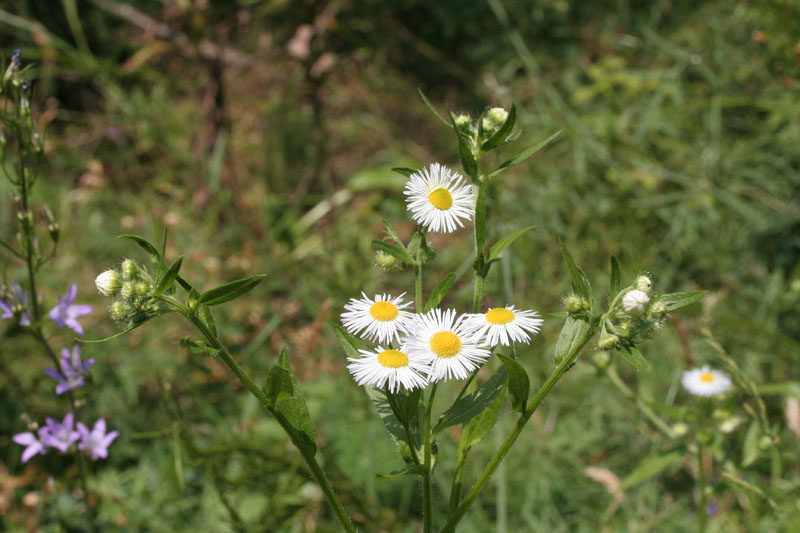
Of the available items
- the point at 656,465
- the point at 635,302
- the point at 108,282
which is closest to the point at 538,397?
the point at 635,302

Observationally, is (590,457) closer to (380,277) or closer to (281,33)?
(380,277)

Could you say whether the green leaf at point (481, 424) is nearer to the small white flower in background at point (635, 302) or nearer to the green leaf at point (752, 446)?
the small white flower in background at point (635, 302)

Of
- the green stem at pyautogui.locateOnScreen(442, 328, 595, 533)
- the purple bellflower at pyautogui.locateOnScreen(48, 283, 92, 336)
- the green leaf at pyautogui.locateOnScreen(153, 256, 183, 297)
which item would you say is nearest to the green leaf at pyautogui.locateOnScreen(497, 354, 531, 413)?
the green stem at pyautogui.locateOnScreen(442, 328, 595, 533)

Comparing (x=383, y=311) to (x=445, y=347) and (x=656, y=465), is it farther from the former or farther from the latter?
(x=656, y=465)

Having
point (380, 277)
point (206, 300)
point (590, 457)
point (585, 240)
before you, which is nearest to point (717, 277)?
point (585, 240)

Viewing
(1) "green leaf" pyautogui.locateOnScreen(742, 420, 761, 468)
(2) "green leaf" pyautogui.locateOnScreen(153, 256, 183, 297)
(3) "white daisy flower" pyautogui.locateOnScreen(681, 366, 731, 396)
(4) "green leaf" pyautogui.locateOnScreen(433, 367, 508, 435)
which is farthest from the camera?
(3) "white daisy flower" pyautogui.locateOnScreen(681, 366, 731, 396)

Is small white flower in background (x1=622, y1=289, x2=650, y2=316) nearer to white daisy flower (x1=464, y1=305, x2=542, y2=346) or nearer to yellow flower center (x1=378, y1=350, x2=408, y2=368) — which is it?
white daisy flower (x1=464, y1=305, x2=542, y2=346)
